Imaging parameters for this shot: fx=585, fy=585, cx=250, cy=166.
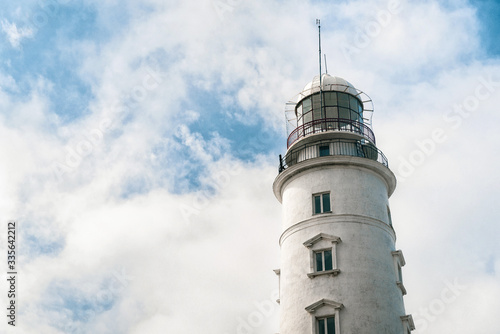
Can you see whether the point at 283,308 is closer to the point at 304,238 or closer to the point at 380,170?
the point at 304,238

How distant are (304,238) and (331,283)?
353 cm

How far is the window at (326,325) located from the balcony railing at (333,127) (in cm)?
1299

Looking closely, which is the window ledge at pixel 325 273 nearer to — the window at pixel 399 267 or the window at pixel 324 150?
the window at pixel 399 267

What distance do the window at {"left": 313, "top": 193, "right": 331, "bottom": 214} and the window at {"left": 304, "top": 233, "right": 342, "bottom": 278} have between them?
1815 mm

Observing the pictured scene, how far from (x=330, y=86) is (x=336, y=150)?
5.22 metres

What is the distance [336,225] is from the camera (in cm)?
3522

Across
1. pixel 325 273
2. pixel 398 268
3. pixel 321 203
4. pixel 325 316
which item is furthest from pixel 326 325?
pixel 321 203

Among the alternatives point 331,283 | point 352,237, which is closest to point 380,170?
point 352,237

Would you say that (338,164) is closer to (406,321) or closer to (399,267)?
(399,267)

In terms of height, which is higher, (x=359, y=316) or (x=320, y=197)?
(x=320, y=197)

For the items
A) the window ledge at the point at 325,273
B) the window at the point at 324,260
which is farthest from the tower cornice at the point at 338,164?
the window ledge at the point at 325,273

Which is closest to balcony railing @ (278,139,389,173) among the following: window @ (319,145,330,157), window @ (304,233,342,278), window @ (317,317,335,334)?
window @ (319,145,330,157)

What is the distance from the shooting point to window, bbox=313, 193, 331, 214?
119 ft

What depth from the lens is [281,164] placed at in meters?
40.1
